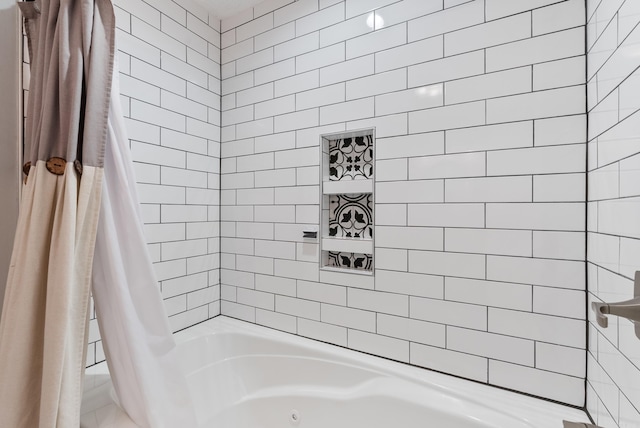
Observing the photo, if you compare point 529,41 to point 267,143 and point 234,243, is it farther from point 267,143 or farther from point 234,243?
point 234,243

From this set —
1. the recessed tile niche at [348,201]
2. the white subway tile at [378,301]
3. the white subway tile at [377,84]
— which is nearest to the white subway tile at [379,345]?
the white subway tile at [378,301]

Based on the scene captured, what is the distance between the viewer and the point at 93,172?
82 cm

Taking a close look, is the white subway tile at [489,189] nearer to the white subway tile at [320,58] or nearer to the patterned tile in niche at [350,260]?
the patterned tile in niche at [350,260]

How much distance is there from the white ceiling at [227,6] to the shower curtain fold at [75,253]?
3.10ft

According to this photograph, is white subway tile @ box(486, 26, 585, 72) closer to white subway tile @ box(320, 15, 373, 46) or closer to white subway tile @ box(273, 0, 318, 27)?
white subway tile @ box(320, 15, 373, 46)

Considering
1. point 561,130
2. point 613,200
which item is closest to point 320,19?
point 561,130

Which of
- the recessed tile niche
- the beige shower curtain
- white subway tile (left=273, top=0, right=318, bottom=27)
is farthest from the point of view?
white subway tile (left=273, top=0, right=318, bottom=27)

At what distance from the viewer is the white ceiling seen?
1653mm

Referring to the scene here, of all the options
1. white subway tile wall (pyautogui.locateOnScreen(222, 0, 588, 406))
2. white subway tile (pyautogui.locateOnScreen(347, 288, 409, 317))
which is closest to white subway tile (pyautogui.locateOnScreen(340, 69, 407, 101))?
white subway tile wall (pyautogui.locateOnScreen(222, 0, 588, 406))

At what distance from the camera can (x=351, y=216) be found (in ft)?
4.81

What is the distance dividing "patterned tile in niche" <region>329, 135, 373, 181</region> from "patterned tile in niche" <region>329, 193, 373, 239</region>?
10 centimetres

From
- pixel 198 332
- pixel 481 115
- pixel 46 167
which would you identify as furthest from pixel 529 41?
pixel 198 332

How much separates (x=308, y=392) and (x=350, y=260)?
60 cm

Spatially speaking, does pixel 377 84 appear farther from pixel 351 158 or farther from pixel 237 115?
pixel 237 115
